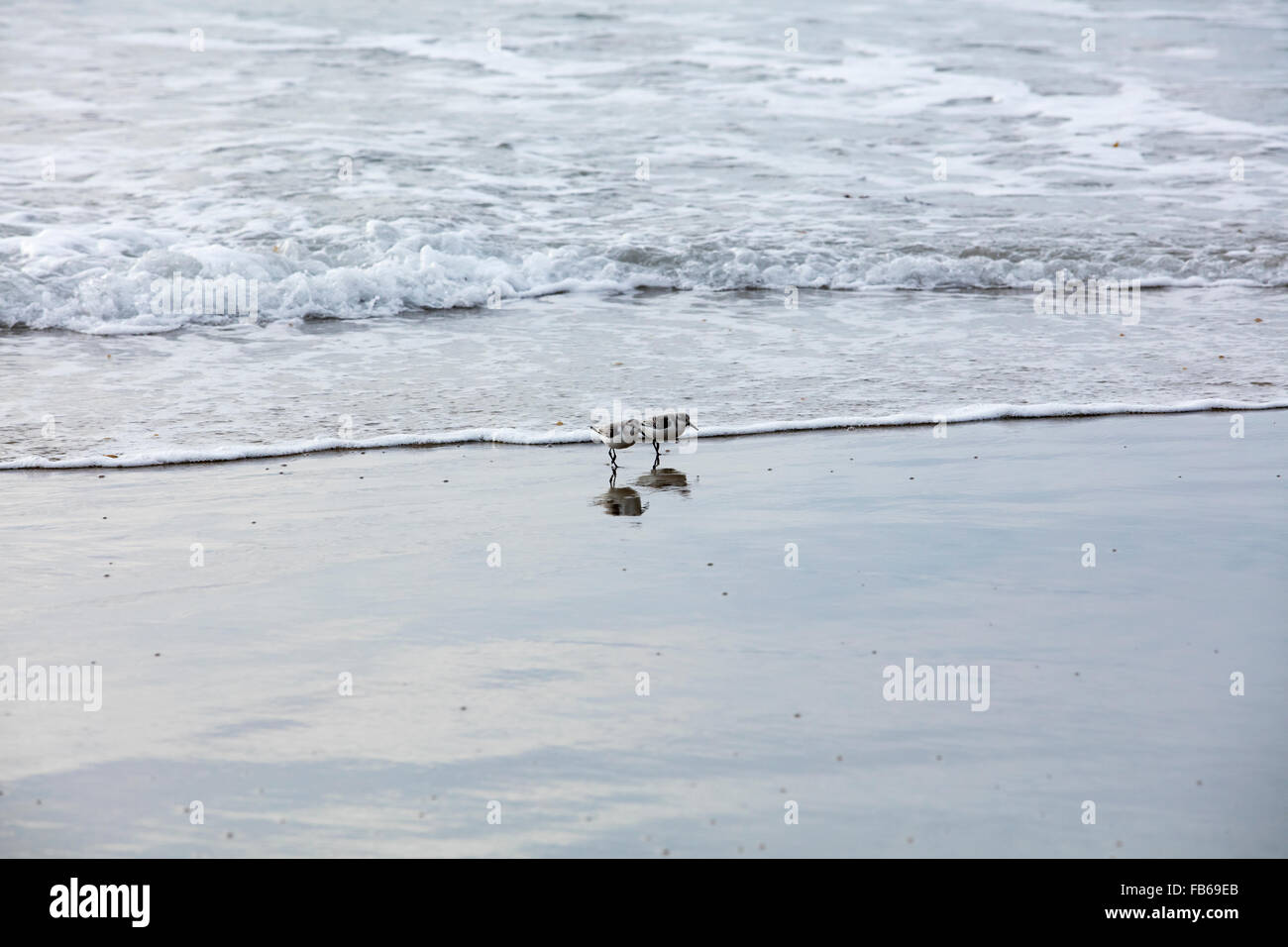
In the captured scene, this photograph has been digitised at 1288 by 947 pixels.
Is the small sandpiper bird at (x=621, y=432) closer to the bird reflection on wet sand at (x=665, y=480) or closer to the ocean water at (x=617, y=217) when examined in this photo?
the bird reflection on wet sand at (x=665, y=480)

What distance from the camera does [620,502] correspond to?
15.9ft

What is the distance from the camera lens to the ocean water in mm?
6672

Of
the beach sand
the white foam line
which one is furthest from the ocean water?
the beach sand

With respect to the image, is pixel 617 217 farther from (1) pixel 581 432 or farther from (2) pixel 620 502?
(2) pixel 620 502

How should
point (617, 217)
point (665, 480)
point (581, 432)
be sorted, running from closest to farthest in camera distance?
point (665, 480) < point (581, 432) < point (617, 217)

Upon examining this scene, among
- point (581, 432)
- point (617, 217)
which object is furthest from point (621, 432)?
point (617, 217)

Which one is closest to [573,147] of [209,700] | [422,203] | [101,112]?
[422,203]

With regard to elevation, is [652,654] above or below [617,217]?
below

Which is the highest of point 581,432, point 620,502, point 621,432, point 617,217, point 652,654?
point 617,217

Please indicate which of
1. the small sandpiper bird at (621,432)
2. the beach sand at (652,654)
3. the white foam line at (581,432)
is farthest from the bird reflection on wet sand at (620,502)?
the white foam line at (581,432)

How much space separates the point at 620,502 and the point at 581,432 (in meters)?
1.08

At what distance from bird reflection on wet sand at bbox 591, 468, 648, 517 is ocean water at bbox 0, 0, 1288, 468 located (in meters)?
0.87

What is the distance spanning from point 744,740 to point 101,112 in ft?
46.8
